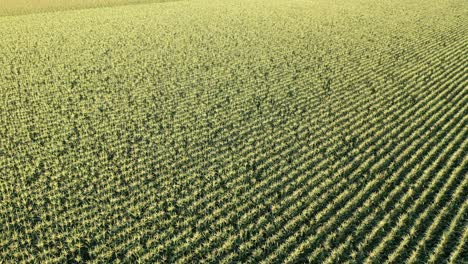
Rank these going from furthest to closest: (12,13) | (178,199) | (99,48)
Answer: (12,13), (99,48), (178,199)

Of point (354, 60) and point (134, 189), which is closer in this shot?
point (134, 189)

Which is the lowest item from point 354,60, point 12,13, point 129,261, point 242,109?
point 129,261

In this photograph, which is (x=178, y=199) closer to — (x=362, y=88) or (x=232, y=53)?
(x=362, y=88)

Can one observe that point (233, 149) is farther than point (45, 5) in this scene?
No

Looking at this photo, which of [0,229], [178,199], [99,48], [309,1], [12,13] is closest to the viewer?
[0,229]

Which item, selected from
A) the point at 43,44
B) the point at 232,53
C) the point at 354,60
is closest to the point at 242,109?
the point at 232,53
